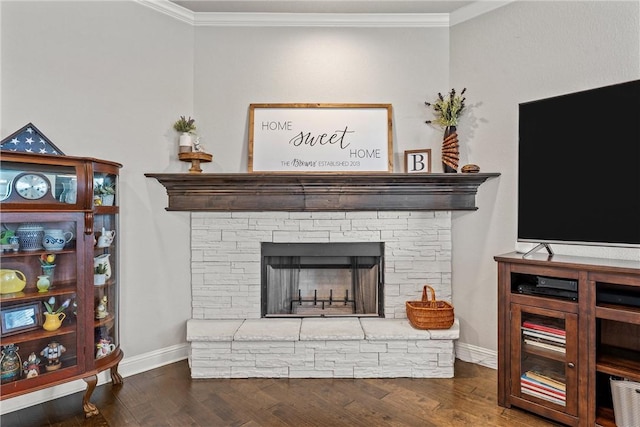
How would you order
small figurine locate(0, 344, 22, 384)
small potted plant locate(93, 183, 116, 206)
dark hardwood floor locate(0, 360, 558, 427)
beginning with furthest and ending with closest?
small potted plant locate(93, 183, 116, 206) < dark hardwood floor locate(0, 360, 558, 427) < small figurine locate(0, 344, 22, 384)

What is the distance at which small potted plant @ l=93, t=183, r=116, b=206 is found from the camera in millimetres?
2089

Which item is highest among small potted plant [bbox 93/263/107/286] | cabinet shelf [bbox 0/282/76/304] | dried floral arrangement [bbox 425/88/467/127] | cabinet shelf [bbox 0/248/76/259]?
dried floral arrangement [bbox 425/88/467/127]

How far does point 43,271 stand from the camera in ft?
6.18

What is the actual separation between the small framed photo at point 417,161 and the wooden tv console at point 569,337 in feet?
3.02

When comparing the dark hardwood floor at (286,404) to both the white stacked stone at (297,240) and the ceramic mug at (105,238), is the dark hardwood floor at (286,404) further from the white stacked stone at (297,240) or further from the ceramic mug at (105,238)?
the ceramic mug at (105,238)

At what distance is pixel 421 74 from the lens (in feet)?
8.88

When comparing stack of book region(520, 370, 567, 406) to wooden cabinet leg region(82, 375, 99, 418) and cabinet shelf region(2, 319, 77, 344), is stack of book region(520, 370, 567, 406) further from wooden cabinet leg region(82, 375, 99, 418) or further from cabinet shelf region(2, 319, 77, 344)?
cabinet shelf region(2, 319, 77, 344)

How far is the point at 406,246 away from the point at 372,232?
30 cm

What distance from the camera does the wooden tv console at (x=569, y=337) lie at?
1.67m

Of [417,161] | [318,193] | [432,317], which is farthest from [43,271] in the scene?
[417,161]

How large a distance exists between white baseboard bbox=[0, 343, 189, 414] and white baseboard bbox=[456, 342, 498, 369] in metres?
2.22

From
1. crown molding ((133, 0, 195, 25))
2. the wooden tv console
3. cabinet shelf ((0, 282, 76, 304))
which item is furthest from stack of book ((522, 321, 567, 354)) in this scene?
crown molding ((133, 0, 195, 25))

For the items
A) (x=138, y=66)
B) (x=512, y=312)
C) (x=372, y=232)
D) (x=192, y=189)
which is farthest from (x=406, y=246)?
(x=138, y=66)

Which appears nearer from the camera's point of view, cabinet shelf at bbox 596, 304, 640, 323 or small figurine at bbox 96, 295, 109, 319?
cabinet shelf at bbox 596, 304, 640, 323
